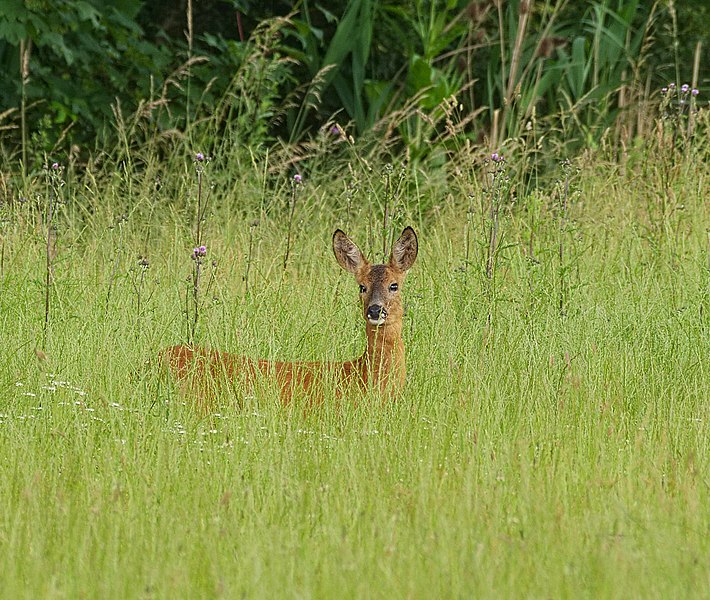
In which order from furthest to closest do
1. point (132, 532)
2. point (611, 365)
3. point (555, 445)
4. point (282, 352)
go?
point (282, 352)
point (611, 365)
point (555, 445)
point (132, 532)

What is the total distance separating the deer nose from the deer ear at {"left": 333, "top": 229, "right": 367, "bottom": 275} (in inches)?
18.1

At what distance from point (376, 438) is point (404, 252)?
146cm

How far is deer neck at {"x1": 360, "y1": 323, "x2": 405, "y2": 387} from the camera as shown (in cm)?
490

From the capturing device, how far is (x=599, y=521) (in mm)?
3371

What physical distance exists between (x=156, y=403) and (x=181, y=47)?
7.44 metres

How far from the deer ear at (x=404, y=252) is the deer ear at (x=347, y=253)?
0.45 feet

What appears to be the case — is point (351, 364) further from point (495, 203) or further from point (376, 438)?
point (495, 203)

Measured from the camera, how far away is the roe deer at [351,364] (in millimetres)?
4691

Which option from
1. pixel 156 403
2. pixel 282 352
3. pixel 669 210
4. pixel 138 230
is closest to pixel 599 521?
pixel 156 403

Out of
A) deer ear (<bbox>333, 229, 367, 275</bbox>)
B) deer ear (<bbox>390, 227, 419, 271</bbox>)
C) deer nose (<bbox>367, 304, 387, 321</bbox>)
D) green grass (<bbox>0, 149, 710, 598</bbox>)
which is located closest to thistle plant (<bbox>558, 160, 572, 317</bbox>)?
green grass (<bbox>0, 149, 710, 598</bbox>)

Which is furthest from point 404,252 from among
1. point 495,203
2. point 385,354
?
point 385,354

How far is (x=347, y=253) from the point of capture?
549cm

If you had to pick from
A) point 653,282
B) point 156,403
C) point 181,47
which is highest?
point 181,47

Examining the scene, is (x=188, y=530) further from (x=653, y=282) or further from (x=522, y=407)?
(x=653, y=282)
